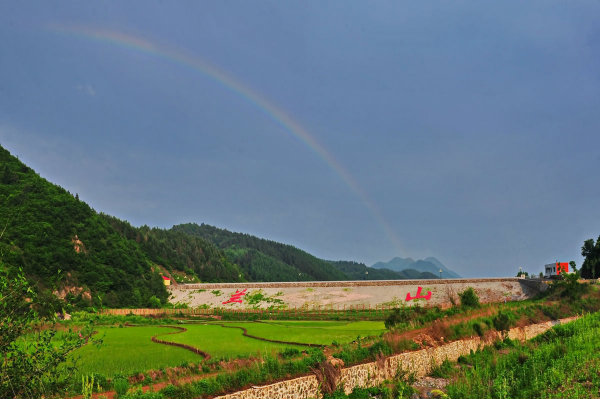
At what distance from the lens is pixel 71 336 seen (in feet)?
30.0

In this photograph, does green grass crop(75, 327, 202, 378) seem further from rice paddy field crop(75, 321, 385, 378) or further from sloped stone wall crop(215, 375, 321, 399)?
Result: sloped stone wall crop(215, 375, 321, 399)

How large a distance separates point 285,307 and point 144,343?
39.4 metres

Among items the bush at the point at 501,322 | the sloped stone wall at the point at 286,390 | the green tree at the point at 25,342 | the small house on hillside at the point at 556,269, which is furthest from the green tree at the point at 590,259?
the green tree at the point at 25,342

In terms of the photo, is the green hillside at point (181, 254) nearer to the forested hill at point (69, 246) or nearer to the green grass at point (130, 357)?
the forested hill at point (69, 246)

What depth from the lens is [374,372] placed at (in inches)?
813

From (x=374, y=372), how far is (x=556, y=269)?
90888mm

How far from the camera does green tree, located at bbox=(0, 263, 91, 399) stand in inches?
336

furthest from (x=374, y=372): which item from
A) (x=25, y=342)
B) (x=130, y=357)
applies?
(x=130, y=357)

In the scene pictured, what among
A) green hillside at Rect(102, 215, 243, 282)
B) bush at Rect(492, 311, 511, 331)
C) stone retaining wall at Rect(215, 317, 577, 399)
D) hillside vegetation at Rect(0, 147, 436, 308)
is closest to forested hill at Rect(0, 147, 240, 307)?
hillside vegetation at Rect(0, 147, 436, 308)

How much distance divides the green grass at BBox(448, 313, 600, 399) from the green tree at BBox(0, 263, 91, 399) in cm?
1691

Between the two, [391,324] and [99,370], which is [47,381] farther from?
[391,324]

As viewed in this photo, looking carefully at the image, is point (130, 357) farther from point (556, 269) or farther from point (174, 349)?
point (556, 269)

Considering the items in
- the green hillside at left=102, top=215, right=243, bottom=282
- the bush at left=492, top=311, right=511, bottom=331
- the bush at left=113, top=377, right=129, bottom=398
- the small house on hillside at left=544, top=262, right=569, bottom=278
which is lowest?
the bush at left=492, top=311, right=511, bottom=331

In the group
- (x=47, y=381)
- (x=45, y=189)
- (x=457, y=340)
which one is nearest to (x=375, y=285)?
(x=457, y=340)
